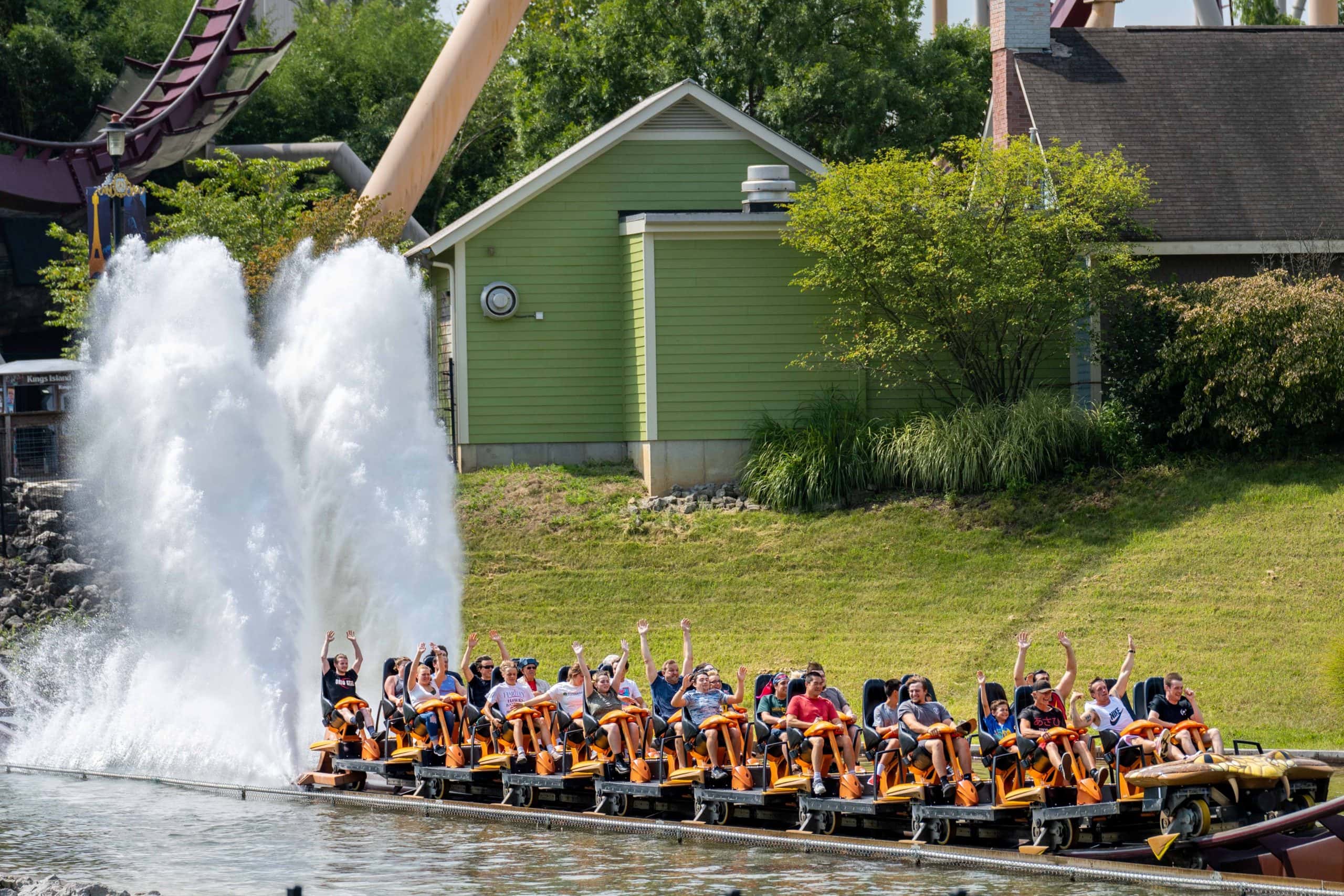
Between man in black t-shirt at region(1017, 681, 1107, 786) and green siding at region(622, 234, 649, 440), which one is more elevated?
green siding at region(622, 234, 649, 440)

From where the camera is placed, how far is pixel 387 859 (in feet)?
48.3

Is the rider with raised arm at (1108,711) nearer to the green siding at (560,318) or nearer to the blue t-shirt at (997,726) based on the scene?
the blue t-shirt at (997,726)

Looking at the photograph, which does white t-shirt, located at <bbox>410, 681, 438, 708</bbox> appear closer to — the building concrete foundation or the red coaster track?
the building concrete foundation

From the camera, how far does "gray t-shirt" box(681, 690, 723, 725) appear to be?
16656 mm

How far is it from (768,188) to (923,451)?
571cm

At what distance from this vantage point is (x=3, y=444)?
28.9 m

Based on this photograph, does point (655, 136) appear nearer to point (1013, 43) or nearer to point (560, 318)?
point (560, 318)

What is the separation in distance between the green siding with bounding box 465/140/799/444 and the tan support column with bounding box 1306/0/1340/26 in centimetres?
1859

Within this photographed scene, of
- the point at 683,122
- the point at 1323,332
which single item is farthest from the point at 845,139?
the point at 1323,332

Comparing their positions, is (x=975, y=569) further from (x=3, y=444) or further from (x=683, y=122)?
(x=3, y=444)

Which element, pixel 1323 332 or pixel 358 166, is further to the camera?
pixel 358 166

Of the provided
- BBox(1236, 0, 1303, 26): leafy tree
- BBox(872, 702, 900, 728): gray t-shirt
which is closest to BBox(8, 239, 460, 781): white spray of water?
BBox(872, 702, 900, 728): gray t-shirt

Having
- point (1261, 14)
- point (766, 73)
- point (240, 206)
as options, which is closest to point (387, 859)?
point (240, 206)

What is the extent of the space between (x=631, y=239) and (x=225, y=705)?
12733 mm
